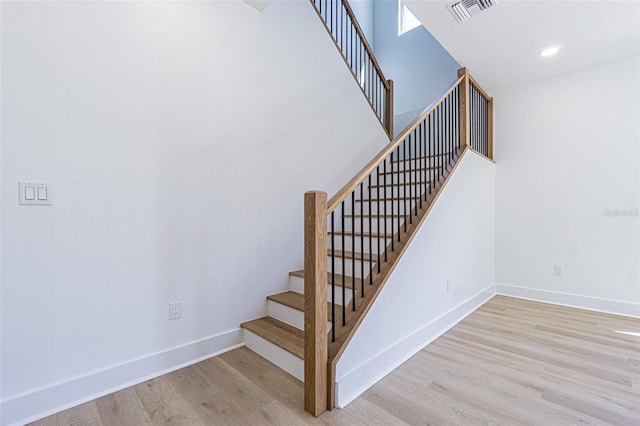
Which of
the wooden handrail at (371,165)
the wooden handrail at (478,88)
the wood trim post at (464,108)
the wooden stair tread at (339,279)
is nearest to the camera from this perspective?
the wooden handrail at (371,165)

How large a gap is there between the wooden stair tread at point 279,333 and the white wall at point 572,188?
293 cm

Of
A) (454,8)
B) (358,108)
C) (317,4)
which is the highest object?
(317,4)

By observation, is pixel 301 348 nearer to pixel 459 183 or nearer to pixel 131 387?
pixel 131 387

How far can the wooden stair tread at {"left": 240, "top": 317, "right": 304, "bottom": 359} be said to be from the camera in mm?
1935

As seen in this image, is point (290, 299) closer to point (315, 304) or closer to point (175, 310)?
point (175, 310)

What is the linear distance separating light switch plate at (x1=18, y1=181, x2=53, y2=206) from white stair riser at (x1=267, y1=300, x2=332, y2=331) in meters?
1.55

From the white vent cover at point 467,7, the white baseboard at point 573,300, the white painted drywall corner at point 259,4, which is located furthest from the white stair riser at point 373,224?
the white baseboard at point 573,300

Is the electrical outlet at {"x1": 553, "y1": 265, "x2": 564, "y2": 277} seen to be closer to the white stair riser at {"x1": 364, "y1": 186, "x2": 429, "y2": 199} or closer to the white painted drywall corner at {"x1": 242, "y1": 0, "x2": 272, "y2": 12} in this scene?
the white stair riser at {"x1": 364, "y1": 186, "x2": 429, "y2": 199}

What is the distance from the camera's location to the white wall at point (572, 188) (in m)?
3.01

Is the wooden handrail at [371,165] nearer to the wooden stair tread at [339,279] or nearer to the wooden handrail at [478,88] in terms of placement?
the wooden stair tread at [339,279]

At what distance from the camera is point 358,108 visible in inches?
135

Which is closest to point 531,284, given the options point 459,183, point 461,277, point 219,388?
point 461,277

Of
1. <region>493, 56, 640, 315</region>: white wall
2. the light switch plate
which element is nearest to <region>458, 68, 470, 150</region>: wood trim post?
<region>493, 56, 640, 315</region>: white wall

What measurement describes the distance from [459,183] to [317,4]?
93.1 inches
